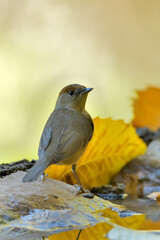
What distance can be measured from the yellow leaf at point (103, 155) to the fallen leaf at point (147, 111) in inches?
23.8

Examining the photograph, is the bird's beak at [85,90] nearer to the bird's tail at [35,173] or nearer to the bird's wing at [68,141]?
the bird's wing at [68,141]

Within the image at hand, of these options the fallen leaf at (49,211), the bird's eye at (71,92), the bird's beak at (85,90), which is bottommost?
the fallen leaf at (49,211)

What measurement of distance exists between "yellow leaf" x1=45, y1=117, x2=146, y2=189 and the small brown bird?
0.35 feet

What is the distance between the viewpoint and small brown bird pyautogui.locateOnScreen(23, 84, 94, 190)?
1647mm

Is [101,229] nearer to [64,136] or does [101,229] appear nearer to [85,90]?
[64,136]

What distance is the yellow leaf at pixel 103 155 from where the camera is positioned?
1.94 meters

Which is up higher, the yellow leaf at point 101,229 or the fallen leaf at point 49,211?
the fallen leaf at point 49,211

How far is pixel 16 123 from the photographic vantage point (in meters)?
2.90

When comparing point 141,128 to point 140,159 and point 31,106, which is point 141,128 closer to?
point 140,159

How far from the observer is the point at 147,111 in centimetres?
285

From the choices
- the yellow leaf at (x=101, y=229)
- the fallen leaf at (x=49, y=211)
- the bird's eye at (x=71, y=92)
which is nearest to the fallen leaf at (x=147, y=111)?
the bird's eye at (x=71, y=92)

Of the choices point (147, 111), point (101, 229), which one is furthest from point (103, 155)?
point (147, 111)

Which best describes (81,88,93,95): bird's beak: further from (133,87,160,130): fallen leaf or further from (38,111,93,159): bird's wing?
(133,87,160,130): fallen leaf

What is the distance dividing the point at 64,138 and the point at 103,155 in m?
0.39
